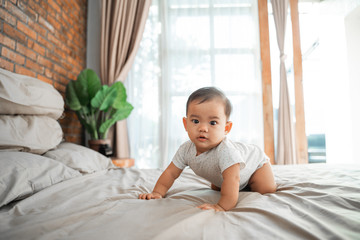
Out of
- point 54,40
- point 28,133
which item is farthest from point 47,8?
point 28,133

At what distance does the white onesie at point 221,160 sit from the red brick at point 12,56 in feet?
4.86

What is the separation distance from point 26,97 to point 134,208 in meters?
1.04

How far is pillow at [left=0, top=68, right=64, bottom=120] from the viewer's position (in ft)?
3.88

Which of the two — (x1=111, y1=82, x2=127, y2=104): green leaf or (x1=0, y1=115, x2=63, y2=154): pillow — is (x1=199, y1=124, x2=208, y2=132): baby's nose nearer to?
(x1=0, y1=115, x2=63, y2=154): pillow

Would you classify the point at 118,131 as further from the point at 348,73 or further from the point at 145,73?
the point at 348,73

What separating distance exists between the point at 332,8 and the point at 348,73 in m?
0.97

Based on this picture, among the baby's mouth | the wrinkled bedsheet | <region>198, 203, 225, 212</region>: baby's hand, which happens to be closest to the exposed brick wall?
the wrinkled bedsheet

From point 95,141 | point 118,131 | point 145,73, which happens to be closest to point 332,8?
point 145,73

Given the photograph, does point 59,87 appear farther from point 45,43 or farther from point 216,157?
point 216,157

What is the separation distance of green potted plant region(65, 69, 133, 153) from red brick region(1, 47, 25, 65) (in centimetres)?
56

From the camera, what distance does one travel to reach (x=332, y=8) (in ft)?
10.5

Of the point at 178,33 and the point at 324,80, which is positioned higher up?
the point at 178,33

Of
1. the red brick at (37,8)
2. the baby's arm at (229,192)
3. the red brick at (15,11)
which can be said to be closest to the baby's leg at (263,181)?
the baby's arm at (229,192)

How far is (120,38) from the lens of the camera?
2.99 m
